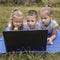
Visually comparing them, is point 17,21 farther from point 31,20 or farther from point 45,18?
point 45,18

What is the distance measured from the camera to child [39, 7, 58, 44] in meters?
3.40

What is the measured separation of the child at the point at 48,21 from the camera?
3.40 m

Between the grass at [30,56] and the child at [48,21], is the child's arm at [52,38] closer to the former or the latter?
the child at [48,21]

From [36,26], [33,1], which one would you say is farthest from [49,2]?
[36,26]

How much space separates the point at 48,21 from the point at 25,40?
51 centimetres

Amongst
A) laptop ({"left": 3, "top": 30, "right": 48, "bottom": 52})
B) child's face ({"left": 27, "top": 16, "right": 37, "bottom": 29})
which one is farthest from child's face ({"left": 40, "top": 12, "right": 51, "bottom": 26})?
laptop ({"left": 3, "top": 30, "right": 48, "bottom": 52})

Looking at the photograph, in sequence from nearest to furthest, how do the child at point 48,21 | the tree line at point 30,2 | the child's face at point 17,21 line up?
the child's face at point 17,21
the child at point 48,21
the tree line at point 30,2

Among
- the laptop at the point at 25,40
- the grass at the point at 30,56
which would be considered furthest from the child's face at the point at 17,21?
the grass at the point at 30,56

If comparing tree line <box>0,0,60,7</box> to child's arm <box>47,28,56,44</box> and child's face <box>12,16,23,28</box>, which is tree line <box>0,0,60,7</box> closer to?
child's arm <box>47,28,56,44</box>

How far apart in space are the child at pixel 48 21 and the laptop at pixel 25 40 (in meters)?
0.31

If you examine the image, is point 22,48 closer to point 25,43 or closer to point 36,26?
point 25,43

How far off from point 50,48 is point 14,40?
1.59 ft

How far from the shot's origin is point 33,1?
7.67 m

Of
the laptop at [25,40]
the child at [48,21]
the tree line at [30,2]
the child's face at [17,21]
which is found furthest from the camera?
the tree line at [30,2]
